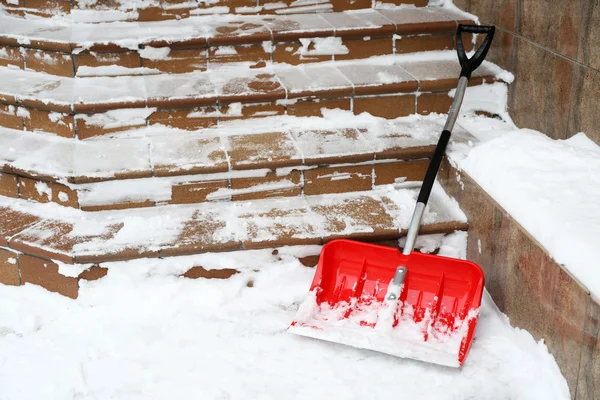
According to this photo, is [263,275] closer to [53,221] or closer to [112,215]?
[112,215]

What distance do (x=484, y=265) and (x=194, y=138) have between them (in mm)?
1341

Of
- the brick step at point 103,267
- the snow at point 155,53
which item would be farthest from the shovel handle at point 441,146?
the snow at point 155,53

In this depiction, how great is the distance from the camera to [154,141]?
2881mm

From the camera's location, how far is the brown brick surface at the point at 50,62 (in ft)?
10.1

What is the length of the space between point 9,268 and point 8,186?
413 millimetres

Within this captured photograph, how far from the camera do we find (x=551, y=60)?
2645 mm

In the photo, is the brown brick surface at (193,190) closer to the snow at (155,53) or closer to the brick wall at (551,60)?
the snow at (155,53)

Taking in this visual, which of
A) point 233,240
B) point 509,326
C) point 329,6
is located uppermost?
point 329,6

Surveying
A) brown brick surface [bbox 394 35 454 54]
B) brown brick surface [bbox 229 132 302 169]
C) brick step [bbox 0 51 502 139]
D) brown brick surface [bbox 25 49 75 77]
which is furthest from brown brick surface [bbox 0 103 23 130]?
brown brick surface [bbox 394 35 454 54]

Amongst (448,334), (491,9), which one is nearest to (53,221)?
(448,334)

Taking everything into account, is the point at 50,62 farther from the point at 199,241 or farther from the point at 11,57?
the point at 199,241

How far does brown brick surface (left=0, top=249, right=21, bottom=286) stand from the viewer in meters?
2.54

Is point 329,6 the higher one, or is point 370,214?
point 329,6

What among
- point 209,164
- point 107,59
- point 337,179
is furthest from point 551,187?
point 107,59
